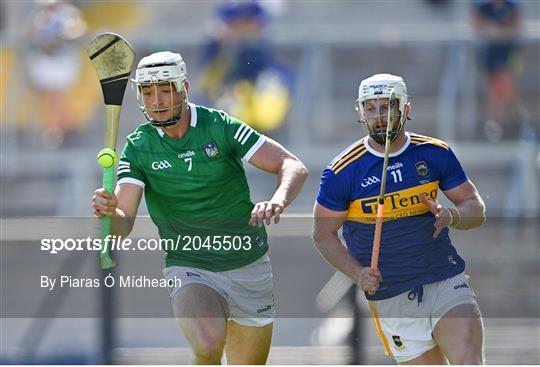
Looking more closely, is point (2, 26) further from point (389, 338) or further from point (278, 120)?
point (389, 338)

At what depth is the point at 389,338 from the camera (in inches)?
213

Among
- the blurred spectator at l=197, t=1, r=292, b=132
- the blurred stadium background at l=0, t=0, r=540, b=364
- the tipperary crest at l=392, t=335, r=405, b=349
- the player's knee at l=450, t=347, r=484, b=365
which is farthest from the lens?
the blurred spectator at l=197, t=1, r=292, b=132

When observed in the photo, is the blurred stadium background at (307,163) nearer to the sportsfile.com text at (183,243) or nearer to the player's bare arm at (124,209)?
the sportsfile.com text at (183,243)

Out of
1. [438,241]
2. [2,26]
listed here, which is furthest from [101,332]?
[2,26]

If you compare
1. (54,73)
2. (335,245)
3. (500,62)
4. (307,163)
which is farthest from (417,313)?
(54,73)

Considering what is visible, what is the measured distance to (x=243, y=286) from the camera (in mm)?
5520

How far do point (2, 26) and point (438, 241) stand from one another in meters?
6.37

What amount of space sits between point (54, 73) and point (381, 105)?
4952 millimetres

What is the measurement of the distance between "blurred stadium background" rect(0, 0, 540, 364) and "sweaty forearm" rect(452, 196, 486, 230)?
3.58 feet

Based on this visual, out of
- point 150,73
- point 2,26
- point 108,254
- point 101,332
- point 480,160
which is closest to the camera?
point 150,73

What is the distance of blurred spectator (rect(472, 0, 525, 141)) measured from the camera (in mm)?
9164

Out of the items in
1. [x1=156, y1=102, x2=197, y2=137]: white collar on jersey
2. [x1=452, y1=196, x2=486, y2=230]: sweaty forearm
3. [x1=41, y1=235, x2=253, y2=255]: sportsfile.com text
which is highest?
[x1=156, y1=102, x2=197, y2=137]: white collar on jersey

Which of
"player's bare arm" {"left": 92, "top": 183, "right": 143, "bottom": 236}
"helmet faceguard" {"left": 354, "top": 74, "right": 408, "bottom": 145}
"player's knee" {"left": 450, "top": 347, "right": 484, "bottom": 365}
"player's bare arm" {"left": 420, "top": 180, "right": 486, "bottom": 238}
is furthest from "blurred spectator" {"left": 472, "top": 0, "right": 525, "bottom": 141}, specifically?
"player's bare arm" {"left": 92, "top": 183, "right": 143, "bottom": 236}

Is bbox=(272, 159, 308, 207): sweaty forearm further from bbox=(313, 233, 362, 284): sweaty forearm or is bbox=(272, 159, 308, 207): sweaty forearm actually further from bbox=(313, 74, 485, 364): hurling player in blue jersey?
bbox=(313, 233, 362, 284): sweaty forearm
